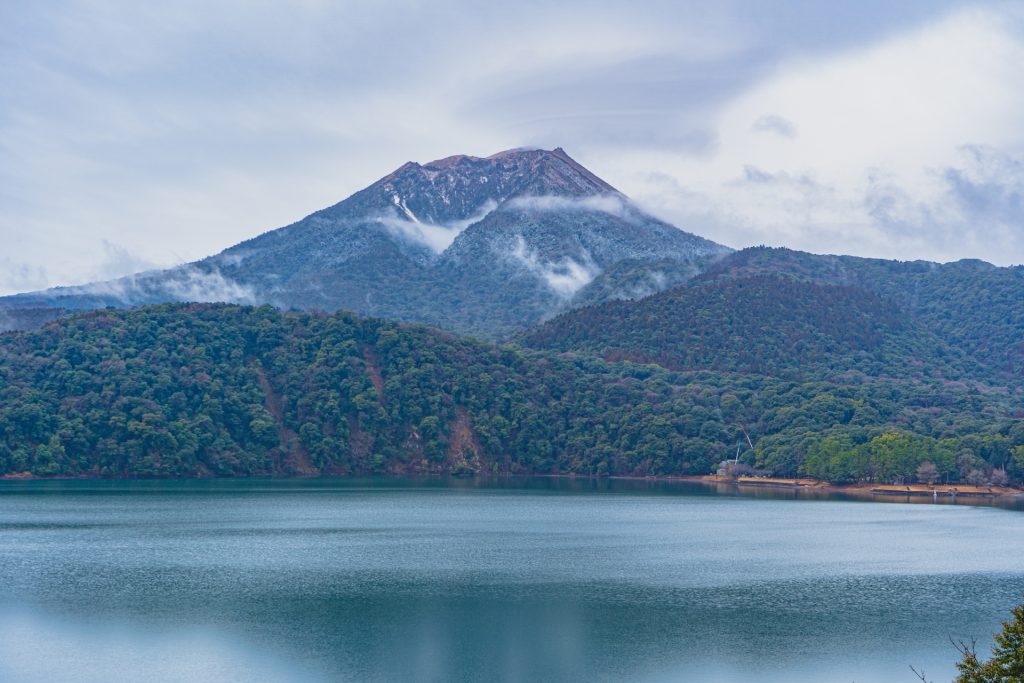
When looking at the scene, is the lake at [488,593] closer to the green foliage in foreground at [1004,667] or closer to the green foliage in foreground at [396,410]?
the green foliage in foreground at [1004,667]

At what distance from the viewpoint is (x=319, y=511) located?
89250 mm

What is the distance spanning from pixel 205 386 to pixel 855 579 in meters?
102

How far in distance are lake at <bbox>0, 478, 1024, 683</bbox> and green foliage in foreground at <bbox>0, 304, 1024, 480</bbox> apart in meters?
33.9

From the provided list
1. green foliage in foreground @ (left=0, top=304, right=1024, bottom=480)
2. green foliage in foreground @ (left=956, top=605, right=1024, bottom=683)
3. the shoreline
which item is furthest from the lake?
green foliage in foreground @ (left=0, top=304, right=1024, bottom=480)

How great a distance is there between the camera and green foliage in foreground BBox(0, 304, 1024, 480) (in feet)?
406

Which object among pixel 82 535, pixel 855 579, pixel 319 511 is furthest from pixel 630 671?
pixel 319 511

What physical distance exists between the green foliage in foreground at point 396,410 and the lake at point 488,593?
3386 centimetres

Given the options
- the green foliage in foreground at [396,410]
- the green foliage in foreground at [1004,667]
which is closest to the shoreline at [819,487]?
the green foliage in foreground at [396,410]

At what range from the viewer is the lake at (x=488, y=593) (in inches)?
1521

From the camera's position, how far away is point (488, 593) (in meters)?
50.9

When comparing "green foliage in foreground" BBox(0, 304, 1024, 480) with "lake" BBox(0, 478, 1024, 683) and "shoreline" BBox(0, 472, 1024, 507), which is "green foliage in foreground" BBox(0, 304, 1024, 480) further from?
"lake" BBox(0, 478, 1024, 683)

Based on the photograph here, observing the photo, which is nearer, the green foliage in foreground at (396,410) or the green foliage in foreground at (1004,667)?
the green foliage in foreground at (1004,667)

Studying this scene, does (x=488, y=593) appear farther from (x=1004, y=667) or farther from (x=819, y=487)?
(x=819, y=487)

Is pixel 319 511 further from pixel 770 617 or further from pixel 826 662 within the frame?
pixel 826 662
